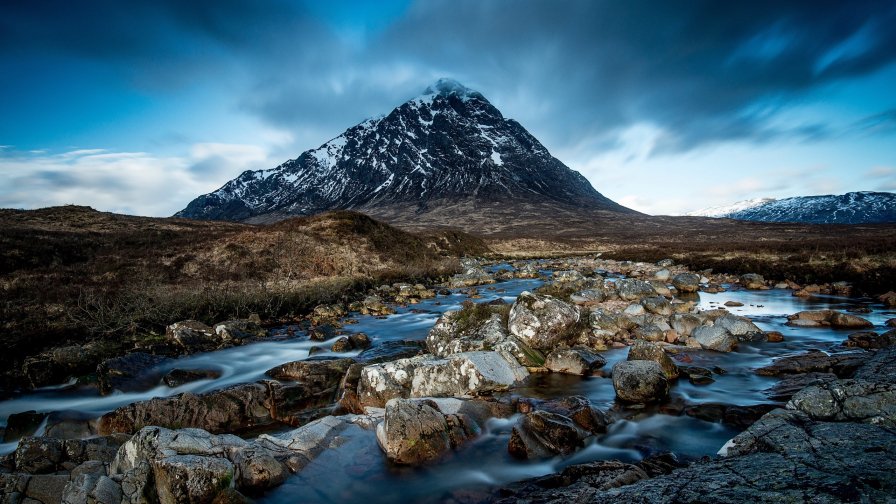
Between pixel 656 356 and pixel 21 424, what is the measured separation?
15.6 meters

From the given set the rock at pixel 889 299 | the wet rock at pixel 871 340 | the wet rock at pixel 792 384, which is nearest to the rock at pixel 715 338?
the wet rock at pixel 792 384

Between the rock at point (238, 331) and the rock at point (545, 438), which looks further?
the rock at point (238, 331)

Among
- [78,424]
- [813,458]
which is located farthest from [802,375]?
[78,424]

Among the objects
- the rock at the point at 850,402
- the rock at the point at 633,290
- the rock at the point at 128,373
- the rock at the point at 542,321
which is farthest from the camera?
the rock at the point at 633,290

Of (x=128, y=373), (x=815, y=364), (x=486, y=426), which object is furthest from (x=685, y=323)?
(x=128, y=373)

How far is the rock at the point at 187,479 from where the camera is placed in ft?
18.0

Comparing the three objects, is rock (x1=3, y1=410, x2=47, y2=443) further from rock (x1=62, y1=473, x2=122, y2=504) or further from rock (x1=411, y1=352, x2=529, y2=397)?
rock (x1=411, y1=352, x2=529, y2=397)

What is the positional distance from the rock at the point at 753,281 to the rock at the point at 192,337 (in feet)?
97.9

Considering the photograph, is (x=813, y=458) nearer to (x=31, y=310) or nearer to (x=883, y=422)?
(x=883, y=422)

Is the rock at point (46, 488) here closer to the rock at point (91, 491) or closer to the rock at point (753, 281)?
the rock at point (91, 491)

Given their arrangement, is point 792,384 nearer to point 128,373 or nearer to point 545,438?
point 545,438

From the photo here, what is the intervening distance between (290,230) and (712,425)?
34.9m

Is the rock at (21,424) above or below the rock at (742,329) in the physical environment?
below

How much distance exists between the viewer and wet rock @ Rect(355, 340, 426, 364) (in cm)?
1313
